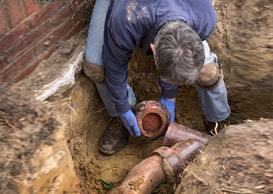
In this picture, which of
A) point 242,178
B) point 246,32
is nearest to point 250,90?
point 246,32

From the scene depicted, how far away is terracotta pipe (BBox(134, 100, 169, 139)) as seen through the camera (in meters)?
3.06

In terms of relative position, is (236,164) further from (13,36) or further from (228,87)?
(13,36)

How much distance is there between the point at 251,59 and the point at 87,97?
4.23ft

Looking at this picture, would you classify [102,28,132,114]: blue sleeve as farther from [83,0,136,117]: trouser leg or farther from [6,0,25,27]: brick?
[6,0,25,27]: brick

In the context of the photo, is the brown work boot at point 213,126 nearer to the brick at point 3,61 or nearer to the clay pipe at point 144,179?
the clay pipe at point 144,179

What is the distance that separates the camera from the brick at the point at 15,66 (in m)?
2.62

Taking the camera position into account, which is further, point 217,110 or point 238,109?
point 238,109

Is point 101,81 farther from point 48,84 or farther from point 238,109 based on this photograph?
point 238,109

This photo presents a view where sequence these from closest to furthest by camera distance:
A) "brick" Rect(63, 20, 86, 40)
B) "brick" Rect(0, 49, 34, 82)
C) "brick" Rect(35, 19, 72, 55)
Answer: "brick" Rect(0, 49, 34, 82)
"brick" Rect(35, 19, 72, 55)
"brick" Rect(63, 20, 86, 40)

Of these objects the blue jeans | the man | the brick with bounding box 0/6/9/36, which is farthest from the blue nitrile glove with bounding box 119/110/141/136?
the brick with bounding box 0/6/9/36

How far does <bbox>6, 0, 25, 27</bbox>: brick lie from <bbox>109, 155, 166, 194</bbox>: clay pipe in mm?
1142

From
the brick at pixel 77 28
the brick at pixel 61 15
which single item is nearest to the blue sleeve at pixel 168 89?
the brick at pixel 77 28

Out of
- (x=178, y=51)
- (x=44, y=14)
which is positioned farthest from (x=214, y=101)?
(x=44, y=14)

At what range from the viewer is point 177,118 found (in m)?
3.65
